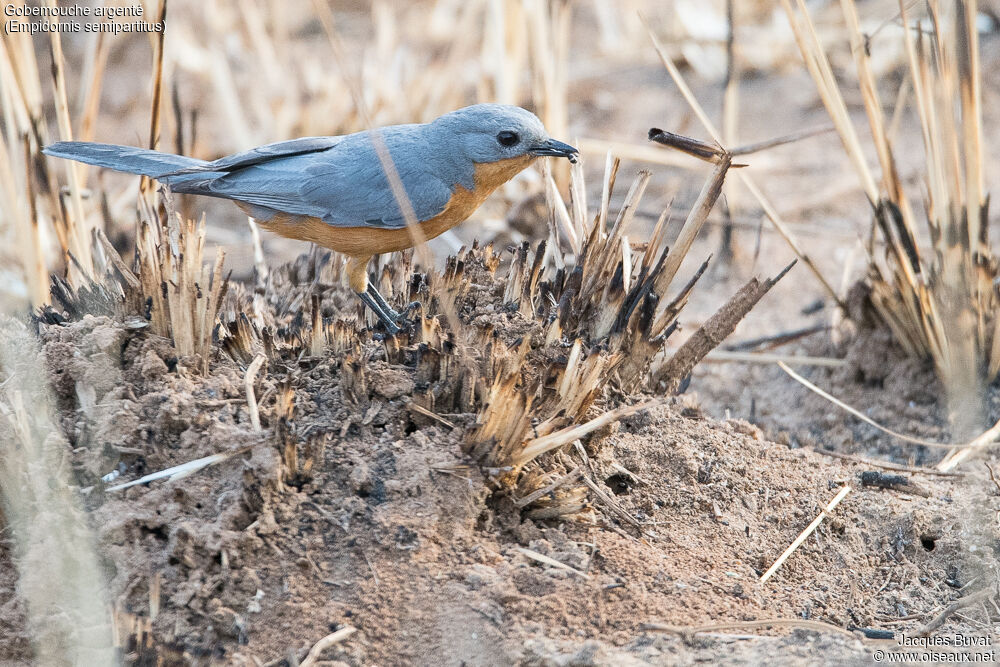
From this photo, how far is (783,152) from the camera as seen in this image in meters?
7.62

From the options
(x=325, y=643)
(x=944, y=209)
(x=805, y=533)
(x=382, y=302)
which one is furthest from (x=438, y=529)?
(x=944, y=209)

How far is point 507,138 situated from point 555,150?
229 millimetres

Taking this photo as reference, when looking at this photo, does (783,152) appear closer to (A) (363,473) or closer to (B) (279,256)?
(B) (279,256)

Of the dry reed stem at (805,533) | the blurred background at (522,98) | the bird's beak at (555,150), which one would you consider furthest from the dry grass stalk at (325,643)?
the blurred background at (522,98)

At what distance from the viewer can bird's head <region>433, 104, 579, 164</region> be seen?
13.0ft

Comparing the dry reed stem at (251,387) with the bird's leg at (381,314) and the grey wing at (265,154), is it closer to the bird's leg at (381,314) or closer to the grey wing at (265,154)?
the bird's leg at (381,314)

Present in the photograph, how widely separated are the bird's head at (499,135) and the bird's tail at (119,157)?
119cm

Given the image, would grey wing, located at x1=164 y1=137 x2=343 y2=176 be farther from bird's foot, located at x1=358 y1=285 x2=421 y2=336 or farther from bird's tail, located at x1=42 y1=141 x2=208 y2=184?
bird's foot, located at x1=358 y1=285 x2=421 y2=336

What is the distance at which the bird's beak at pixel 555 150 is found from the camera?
3.83 meters

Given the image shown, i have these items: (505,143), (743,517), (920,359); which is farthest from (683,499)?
(920,359)

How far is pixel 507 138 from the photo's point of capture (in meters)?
3.99

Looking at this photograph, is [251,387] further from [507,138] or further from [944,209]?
[944,209]

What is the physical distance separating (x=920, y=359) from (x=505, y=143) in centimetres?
224

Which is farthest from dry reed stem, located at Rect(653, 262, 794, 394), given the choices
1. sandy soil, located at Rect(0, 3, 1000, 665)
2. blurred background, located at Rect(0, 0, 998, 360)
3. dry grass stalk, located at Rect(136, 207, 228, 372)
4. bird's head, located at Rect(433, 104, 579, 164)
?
dry grass stalk, located at Rect(136, 207, 228, 372)
